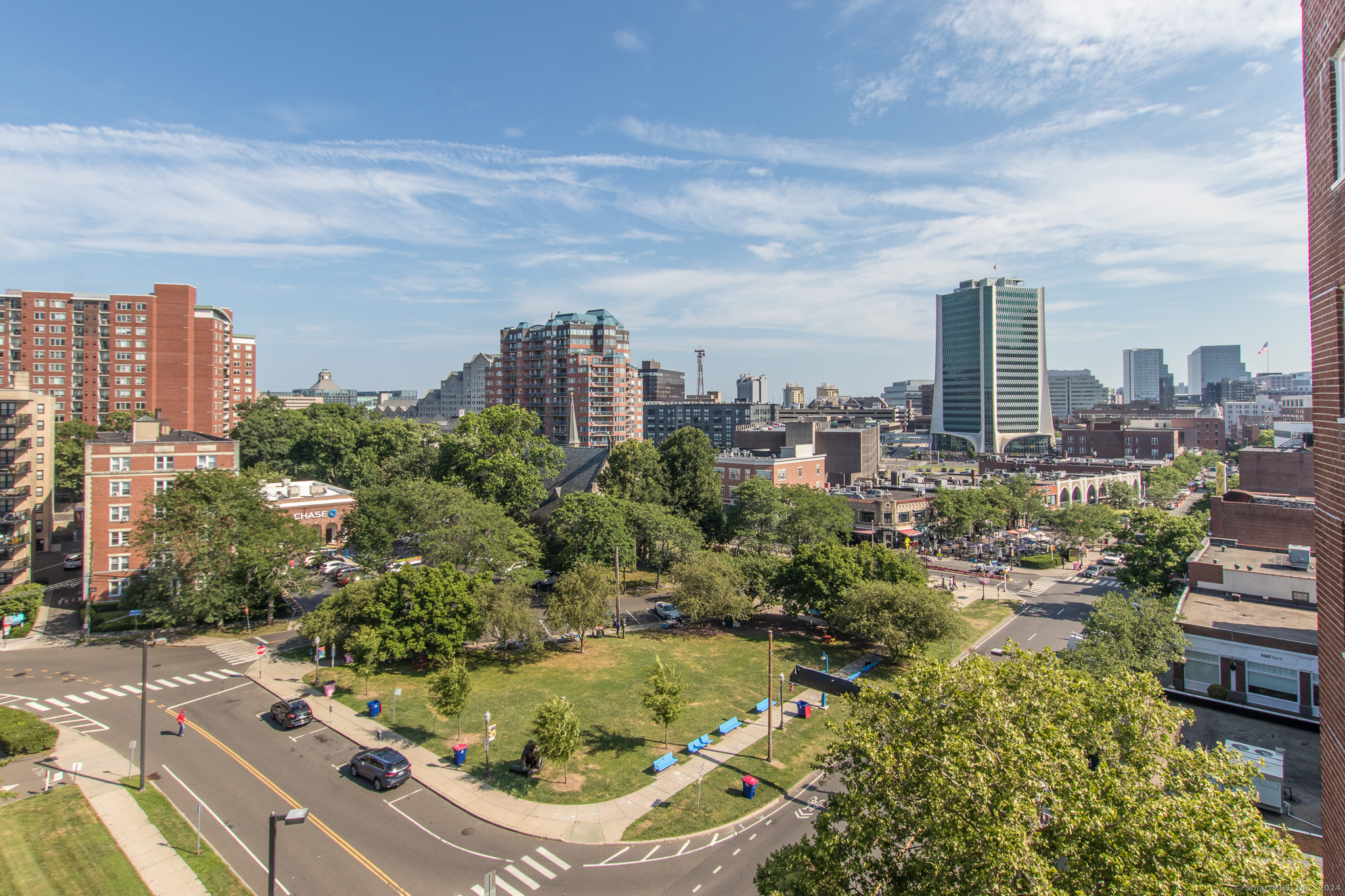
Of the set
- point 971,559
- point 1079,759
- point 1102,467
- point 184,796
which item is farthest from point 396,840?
point 1102,467

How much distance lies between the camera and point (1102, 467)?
4744 inches

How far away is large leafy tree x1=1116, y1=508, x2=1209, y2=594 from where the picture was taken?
5472 centimetres

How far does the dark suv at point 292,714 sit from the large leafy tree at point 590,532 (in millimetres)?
23627

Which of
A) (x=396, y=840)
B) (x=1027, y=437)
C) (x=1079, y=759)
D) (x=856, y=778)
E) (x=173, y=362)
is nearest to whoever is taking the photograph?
(x=1079, y=759)

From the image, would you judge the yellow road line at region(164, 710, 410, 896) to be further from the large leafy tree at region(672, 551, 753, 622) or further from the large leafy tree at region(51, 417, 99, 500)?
the large leafy tree at region(51, 417, 99, 500)

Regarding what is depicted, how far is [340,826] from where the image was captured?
25.2 m

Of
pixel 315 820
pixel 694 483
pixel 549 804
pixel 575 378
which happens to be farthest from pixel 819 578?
pixel 575 378

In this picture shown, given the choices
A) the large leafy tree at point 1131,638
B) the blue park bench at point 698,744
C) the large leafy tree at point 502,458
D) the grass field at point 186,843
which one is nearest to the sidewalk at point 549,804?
the blue park bench at point 698,744

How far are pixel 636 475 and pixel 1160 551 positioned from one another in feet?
164

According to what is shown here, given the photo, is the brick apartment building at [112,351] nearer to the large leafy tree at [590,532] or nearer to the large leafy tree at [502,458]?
the large leafy tree at [502,458]

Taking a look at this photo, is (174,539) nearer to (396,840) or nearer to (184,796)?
(184,796)

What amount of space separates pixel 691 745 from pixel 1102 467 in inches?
4744

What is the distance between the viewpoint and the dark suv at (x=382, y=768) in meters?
27.7

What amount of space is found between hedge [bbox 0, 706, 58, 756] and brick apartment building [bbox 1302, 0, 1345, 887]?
46.2 m
